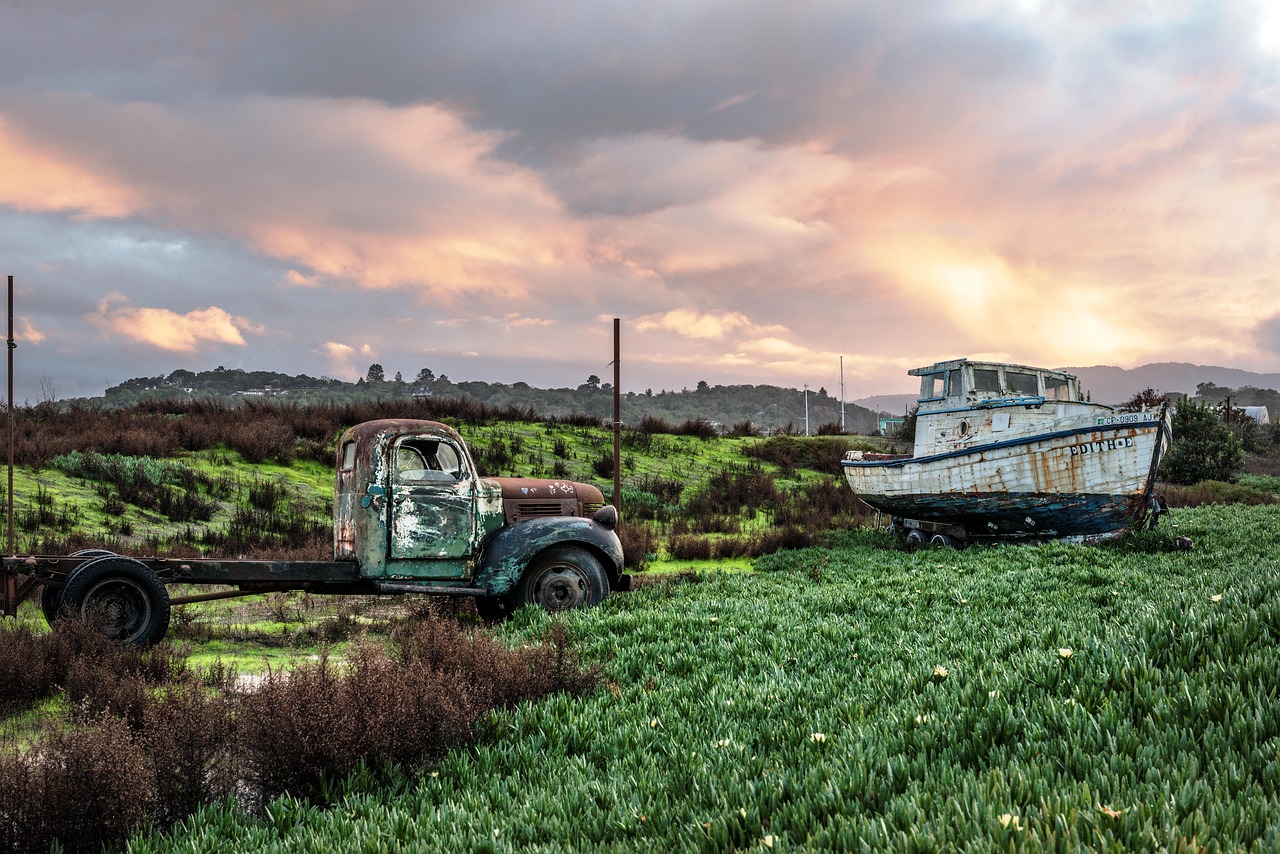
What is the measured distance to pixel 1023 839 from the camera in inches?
105

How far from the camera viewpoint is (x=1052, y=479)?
14.4 meters

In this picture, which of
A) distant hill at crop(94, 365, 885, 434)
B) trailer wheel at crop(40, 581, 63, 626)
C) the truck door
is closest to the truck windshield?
the truck door

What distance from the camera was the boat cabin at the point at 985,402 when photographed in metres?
16.5

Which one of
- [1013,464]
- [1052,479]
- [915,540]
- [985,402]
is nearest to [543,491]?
[915,540]

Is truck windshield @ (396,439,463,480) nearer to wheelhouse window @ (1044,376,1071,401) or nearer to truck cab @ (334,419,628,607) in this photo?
truck cab @ (334,419,628,607)

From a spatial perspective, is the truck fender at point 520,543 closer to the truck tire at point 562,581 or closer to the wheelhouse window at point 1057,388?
the truck tire at point 562,581

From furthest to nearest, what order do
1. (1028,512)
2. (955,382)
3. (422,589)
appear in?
(955,382), (1028,512), (422,589)

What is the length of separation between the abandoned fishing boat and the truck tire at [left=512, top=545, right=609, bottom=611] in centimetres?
907

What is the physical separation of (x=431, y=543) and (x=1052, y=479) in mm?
11824

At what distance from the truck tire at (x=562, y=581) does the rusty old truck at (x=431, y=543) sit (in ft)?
0.04

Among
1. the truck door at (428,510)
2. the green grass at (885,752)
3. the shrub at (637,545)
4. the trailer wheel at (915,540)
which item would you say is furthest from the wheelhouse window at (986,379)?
the truck door at (428,510)

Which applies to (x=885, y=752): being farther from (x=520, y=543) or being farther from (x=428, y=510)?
(x=428, y=510)

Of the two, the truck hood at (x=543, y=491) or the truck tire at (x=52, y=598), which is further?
the truck hood at (x=543, y=491)

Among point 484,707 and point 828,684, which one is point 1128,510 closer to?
point 828,684
